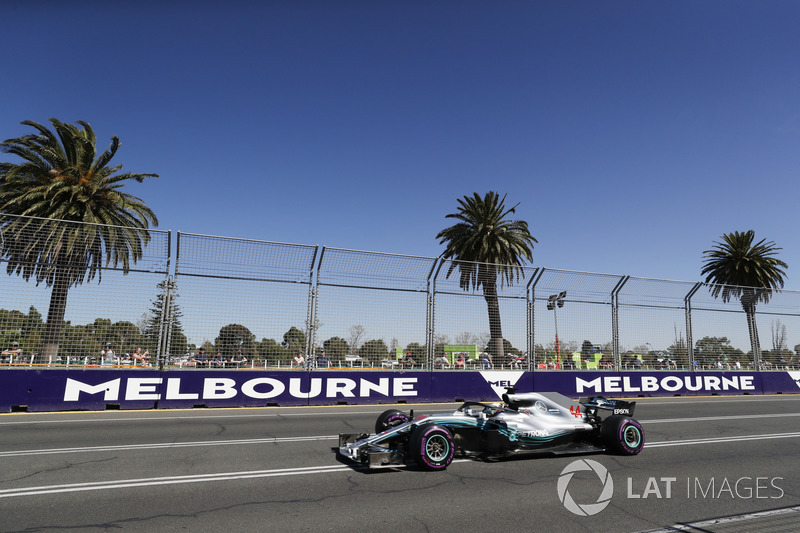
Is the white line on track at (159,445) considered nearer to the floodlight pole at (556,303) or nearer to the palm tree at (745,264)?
the floodlight pole at (556,303)

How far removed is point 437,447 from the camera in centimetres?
633

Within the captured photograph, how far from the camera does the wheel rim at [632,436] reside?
7.38m

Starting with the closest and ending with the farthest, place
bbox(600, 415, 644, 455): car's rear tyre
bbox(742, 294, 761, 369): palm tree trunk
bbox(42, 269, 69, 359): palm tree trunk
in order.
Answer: bbox(600, 415, 644, 455): car's rear tyre < bbox(42, 269, 69, 359): palm tree trunk < bbox(742, 294, 761, 369): palm tree trunk

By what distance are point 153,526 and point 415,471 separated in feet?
10.2

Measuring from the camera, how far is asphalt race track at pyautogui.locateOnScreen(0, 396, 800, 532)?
445 centimetres

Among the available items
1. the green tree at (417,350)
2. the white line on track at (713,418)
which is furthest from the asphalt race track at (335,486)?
the green tree at (417,350)

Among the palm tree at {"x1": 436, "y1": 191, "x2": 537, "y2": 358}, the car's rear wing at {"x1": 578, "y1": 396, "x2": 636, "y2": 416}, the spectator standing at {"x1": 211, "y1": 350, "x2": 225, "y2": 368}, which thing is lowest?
the car's rear wing at {"x1": 578, "y1": 396, "x2": 636, "y2": 416}

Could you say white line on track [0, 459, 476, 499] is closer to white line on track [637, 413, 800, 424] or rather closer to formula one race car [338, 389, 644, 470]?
formula one race car [338, 389, 644, 470]

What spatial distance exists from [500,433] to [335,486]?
2.48 m

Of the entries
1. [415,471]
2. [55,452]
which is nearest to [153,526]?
[415,471]

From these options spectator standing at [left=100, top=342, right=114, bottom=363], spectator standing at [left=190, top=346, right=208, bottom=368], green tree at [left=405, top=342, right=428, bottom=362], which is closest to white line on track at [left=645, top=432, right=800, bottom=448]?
green tree at [left=405, top=342, right=428, bottom=362]

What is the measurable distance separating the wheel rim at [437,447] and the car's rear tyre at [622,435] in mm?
2702

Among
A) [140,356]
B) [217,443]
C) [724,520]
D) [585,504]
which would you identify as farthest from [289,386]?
[724,520]

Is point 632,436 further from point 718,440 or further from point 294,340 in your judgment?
point 294,340
